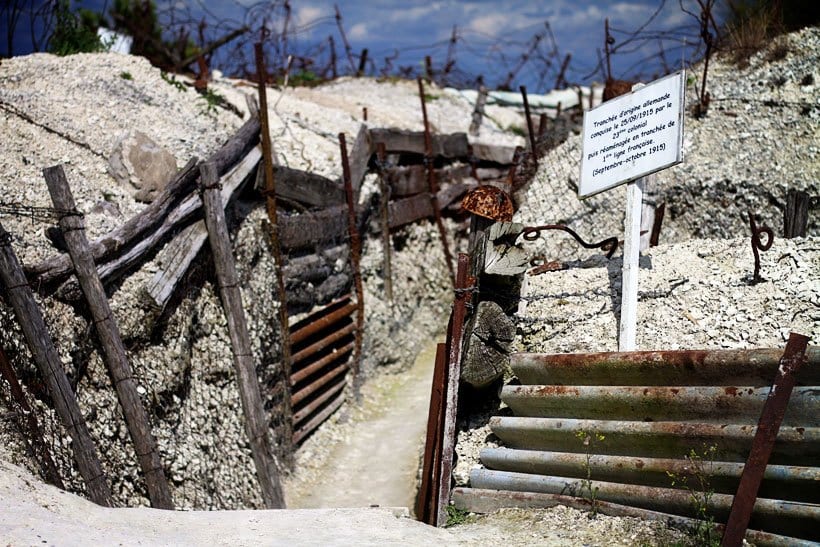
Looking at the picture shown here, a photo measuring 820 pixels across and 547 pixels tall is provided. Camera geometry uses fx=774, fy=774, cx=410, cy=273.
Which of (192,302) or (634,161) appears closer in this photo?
(634,161)

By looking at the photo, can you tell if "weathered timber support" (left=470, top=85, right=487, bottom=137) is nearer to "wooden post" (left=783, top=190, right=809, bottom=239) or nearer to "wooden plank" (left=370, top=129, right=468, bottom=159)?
"wooden plank" (left=370, top=129, right=468, bottom=159)

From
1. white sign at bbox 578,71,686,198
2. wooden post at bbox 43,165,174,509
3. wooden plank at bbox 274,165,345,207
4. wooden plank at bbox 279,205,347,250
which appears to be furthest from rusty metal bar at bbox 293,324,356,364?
white sign at bbox 578,71,686,198

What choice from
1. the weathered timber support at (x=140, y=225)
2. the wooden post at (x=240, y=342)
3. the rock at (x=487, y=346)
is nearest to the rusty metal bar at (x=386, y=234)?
the weathered timber support at (x=140, y=225)

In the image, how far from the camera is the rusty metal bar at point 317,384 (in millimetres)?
8203

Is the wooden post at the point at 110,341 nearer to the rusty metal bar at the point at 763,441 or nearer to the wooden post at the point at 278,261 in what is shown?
the wooden post at the point at 278,261

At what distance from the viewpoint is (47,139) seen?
7.18 meters

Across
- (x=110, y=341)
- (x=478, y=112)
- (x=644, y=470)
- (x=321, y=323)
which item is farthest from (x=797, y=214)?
(x=478, y=112)

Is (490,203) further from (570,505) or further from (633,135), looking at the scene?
(570,505)

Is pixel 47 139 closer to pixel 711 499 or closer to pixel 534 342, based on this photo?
pixel 534 342

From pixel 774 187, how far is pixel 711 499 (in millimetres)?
5262

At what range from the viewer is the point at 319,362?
8.66 m

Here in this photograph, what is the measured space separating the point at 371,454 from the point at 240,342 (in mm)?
2204

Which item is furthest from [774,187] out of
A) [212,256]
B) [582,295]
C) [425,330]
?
[212,256]

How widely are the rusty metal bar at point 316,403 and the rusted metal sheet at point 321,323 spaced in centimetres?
71
